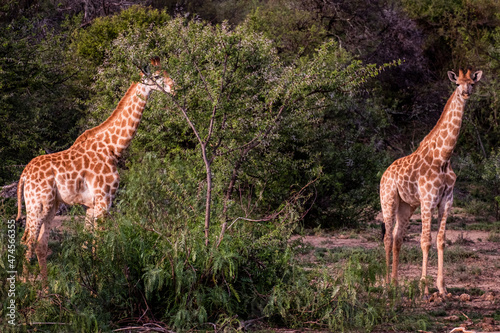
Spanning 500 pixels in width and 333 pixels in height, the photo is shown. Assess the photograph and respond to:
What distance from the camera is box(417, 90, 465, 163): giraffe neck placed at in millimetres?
7926

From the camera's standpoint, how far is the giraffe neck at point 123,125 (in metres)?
7.91

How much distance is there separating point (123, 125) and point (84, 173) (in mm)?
804

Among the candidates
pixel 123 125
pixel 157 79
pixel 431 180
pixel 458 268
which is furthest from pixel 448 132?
pixel 123 125

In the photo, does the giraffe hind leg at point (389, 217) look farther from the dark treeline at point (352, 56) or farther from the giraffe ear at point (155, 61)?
the giraffe ear at point (155, 61)

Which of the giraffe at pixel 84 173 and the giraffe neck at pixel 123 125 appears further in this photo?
the giraffe neck at pixel 123 125

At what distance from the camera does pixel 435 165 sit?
315 inches

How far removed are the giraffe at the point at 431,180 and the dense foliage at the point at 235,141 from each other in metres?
1.14

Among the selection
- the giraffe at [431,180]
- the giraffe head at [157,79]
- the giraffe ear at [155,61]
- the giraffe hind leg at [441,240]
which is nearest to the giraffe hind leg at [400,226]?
the giraffe at [431,180]

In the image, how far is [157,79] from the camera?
735cm

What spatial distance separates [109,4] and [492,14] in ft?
44.2

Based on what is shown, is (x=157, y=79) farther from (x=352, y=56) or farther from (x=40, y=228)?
(x=352, y=56)

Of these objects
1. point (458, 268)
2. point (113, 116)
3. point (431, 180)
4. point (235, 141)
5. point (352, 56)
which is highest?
point (352, 56)

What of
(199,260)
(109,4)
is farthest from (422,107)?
(199,260)

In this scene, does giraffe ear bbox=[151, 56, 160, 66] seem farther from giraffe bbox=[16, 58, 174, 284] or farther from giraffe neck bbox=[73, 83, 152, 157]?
giraffe neck bbox=[73, 83, 152, 157]
